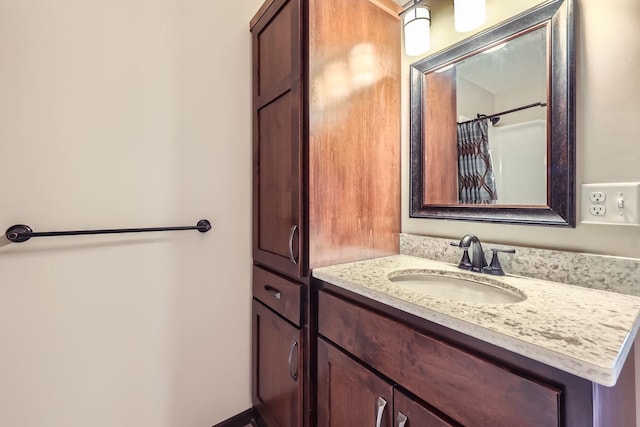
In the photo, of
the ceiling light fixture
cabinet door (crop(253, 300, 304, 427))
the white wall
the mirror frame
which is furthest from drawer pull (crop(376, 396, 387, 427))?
the ceiling light fixture

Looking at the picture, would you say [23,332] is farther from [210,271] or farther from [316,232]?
[316,232]

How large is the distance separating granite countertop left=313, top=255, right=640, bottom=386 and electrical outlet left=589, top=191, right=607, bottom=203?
25cm

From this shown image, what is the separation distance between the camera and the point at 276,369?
3.94 ft

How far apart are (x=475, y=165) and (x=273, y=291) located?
0.97 m

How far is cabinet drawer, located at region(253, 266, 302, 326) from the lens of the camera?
1047 millimetres

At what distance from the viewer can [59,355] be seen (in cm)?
100

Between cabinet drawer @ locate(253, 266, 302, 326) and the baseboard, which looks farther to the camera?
the baseboard

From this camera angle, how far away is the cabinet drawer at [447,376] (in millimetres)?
491

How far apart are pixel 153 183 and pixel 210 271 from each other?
0.46 meters

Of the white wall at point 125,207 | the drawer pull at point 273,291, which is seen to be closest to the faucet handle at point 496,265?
the drawer pull at point 273,291

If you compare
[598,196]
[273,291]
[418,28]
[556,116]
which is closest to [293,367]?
[273,291]

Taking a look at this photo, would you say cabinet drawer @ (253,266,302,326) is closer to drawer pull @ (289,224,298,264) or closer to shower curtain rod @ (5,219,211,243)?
drawer pull @ (289,224,298,264)

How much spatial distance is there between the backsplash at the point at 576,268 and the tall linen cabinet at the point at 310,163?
1.59 feet

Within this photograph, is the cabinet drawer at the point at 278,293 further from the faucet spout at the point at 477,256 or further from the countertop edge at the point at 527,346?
the faucet spout at the point at 477,256
